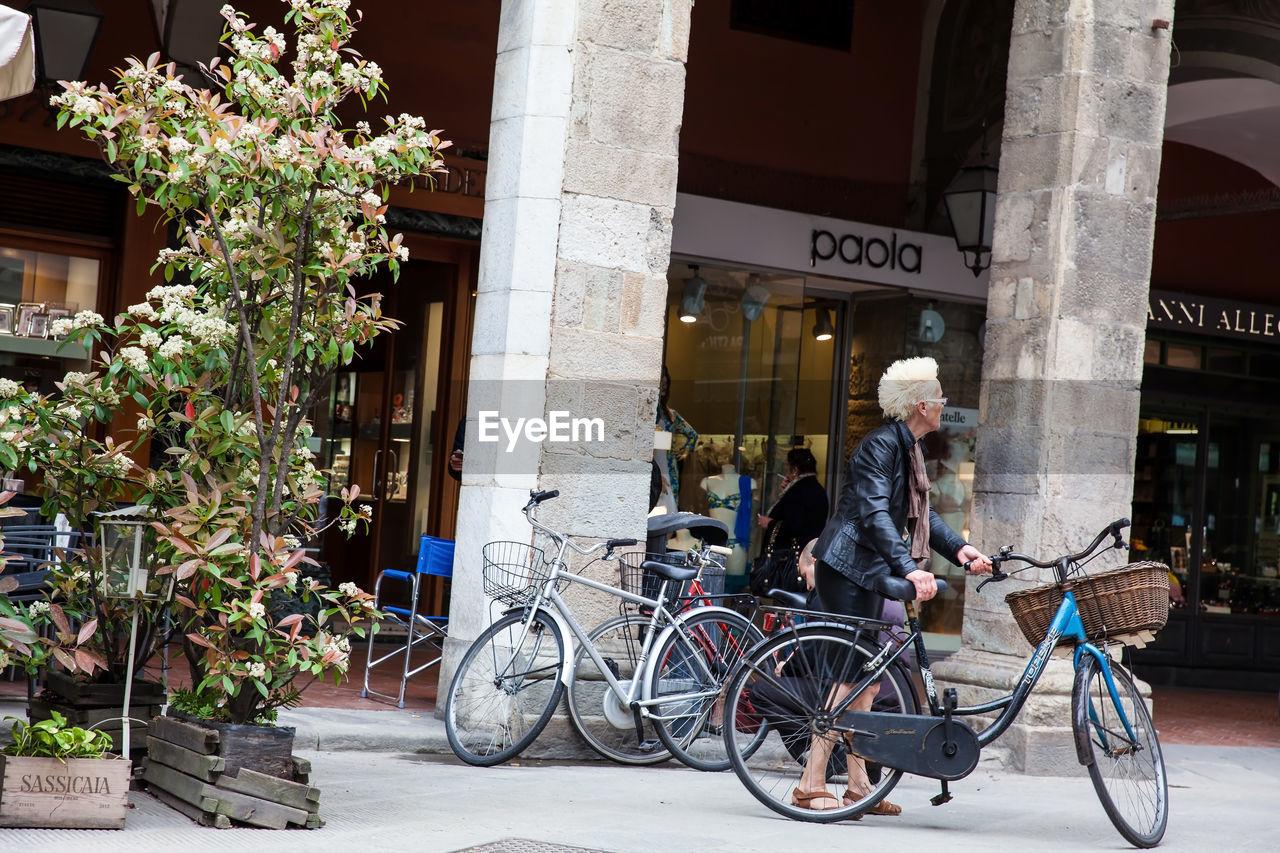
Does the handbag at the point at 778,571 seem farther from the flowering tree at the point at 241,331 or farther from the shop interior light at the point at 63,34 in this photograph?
the shop interior light at the point at 63,34

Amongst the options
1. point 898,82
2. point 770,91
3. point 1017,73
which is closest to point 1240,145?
point 898,82

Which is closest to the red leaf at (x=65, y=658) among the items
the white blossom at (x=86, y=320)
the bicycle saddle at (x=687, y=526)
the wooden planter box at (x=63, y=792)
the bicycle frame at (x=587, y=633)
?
the wooden planter box at (x=63, y=792)

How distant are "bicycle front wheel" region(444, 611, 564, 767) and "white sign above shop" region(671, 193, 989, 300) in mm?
4813

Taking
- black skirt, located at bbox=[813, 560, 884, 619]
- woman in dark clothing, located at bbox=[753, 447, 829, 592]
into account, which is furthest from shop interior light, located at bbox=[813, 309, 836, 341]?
black skirt, located at bbox=[813, 560, 884, 619]

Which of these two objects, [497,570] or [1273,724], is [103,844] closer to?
[497,570]

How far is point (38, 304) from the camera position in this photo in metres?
9.34

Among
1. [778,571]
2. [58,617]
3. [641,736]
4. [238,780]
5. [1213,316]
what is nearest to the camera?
[238,780]

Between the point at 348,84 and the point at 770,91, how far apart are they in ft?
22.7

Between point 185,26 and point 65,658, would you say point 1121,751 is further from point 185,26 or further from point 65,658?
point 185,26

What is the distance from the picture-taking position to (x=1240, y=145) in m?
12.2

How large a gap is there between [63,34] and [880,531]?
206 inches

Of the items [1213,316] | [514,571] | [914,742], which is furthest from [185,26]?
[1213,316]

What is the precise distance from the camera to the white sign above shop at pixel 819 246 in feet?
34.3

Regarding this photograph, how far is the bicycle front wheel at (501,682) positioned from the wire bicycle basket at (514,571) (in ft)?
0.30
